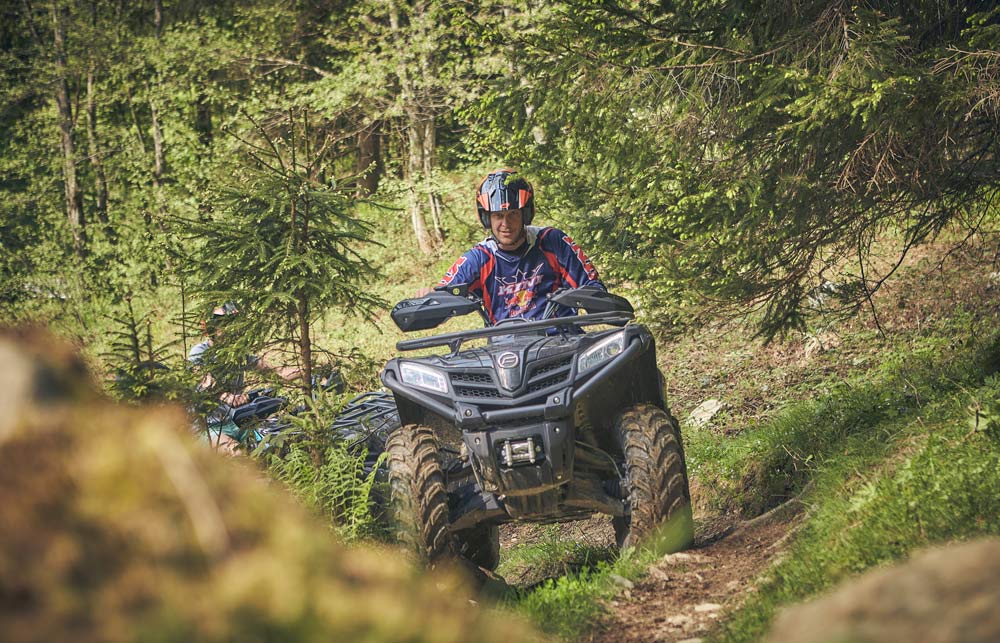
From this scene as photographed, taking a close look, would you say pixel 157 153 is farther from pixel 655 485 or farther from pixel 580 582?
pixel 580 582

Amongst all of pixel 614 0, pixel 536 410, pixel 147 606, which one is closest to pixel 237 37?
pixel 614 0

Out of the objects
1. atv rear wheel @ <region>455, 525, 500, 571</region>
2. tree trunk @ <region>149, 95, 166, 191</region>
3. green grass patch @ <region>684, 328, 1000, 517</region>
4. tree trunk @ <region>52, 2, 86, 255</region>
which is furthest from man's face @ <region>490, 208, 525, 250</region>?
tree trunk @ <region>149, 95, 166, 191</region>

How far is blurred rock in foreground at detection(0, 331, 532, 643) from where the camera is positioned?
1600 millimetres

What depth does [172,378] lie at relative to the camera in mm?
6914

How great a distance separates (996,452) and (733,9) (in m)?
3.85

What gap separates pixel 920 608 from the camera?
1757 millimetres

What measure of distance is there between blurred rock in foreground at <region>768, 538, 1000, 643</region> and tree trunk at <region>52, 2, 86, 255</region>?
26.9 metres

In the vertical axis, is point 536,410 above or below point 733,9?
below

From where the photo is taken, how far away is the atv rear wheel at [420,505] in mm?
5582

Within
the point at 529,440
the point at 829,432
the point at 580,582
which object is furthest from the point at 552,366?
the point at 829,432

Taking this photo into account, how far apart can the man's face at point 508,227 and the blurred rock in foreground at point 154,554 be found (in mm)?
4957

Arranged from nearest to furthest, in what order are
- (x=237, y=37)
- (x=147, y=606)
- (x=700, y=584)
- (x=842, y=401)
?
1. (x=147, y=606)
2. (x=700, y=584)
3. (x=842, y=401)
4. (x=237, y=37)

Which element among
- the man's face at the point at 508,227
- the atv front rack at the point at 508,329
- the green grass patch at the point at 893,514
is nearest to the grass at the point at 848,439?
the green grass patch at the point at 893,514

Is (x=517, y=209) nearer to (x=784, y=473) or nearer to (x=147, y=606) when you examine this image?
(x=784, y=473)
